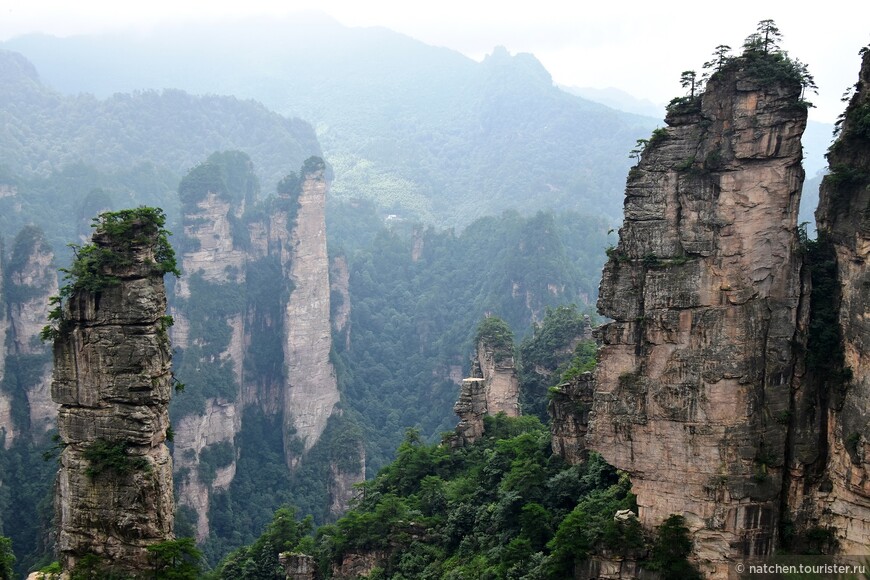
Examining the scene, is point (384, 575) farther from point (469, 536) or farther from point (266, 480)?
point (266, 480)

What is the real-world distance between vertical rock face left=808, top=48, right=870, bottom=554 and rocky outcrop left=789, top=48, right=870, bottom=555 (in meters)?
0.02

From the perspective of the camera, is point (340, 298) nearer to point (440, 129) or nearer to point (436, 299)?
point (436, 299)

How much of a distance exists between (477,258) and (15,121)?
56.8 m

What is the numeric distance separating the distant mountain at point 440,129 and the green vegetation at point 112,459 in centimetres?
11176

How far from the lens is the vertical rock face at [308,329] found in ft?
256

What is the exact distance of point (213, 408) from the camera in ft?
239

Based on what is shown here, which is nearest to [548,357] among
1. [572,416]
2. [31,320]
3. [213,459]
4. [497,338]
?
[497,338]

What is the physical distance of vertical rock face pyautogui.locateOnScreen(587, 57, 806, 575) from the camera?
2606 centimetres

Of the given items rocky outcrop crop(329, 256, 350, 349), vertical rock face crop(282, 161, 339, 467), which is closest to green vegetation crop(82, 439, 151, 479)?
vertical rock face crop(282, 161, 339, 467)

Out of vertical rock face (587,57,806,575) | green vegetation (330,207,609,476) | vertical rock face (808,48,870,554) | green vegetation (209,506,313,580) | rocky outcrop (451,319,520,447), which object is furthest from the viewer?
green vegetation (330,207,609,476)

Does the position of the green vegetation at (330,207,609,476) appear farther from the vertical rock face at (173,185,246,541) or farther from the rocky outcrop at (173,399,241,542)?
the rocky outcrop at (173,399,241,542)

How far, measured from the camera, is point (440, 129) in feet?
607

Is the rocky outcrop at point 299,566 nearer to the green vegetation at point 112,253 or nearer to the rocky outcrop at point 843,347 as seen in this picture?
the green vegetation at point 112,253

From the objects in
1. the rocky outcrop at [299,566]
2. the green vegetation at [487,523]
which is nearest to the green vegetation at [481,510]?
the green vegetation at [487,523]
